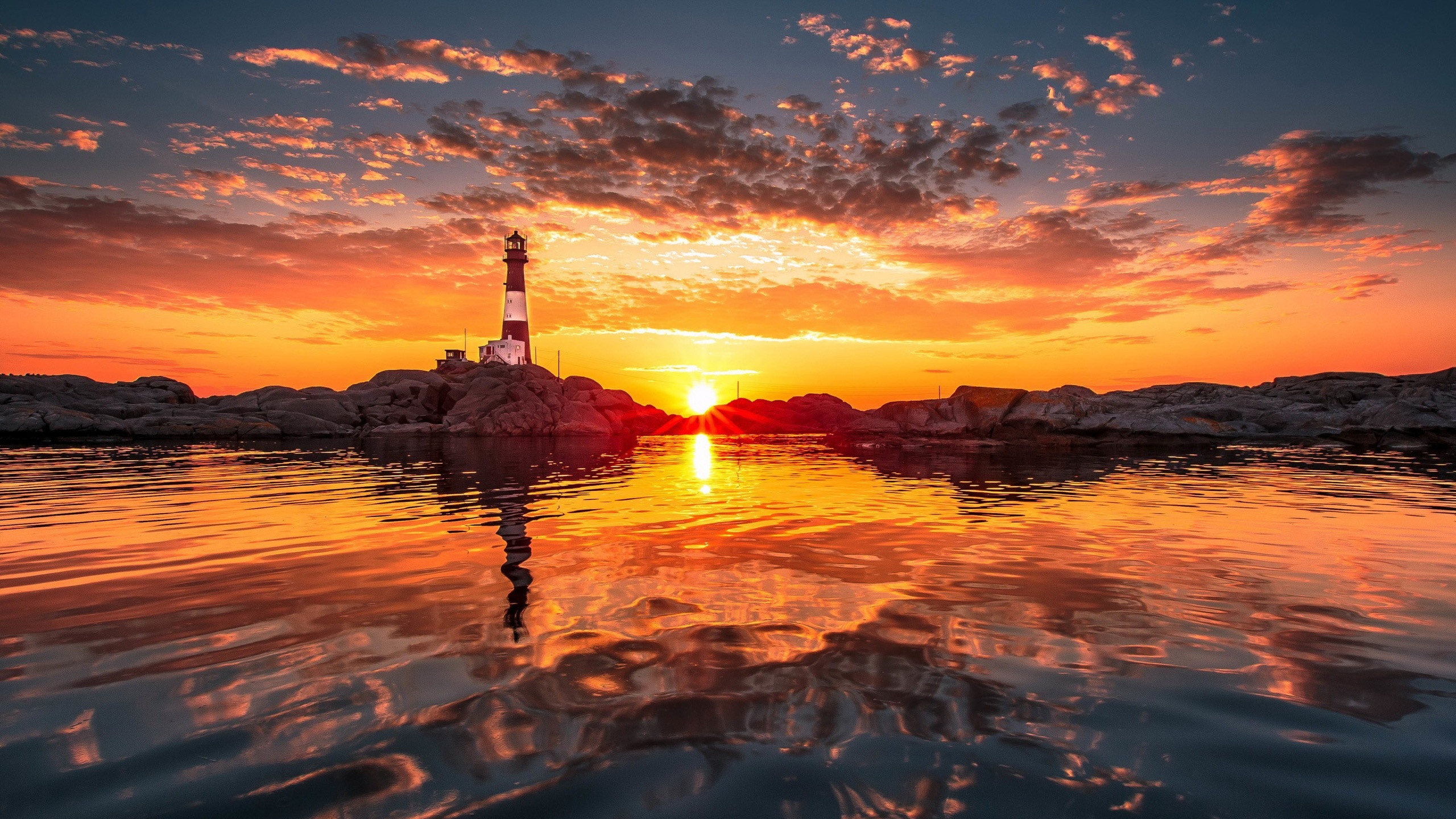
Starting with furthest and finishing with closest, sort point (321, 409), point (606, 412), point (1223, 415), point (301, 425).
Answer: point (606, 412) → point (321, 409) → point (301, 425) → point (1223, 415)

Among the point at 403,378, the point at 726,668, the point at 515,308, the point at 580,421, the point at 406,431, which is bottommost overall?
the point at 726,668

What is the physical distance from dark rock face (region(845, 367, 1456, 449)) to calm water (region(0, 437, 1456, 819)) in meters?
36.9

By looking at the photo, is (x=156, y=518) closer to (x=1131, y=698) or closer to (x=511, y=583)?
(x=511, y=583)

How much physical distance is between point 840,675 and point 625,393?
91632 millimetres

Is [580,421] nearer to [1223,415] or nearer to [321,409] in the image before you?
[321,409]

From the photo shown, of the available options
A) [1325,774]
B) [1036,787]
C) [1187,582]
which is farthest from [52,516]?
[1187,582]

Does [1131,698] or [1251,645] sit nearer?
[1131,698]

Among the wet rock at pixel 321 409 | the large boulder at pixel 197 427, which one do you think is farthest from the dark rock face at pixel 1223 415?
the large boulder at pixel 197 427

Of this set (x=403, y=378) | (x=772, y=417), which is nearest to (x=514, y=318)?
(x=403, y=378)

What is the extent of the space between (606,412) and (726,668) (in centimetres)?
7910

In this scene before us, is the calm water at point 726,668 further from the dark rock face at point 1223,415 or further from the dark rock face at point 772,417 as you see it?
the dark rock face at point 772,417

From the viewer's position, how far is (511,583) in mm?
6945

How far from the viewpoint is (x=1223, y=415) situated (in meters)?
50.5

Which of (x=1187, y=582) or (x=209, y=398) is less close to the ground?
(x=209, y=398)
